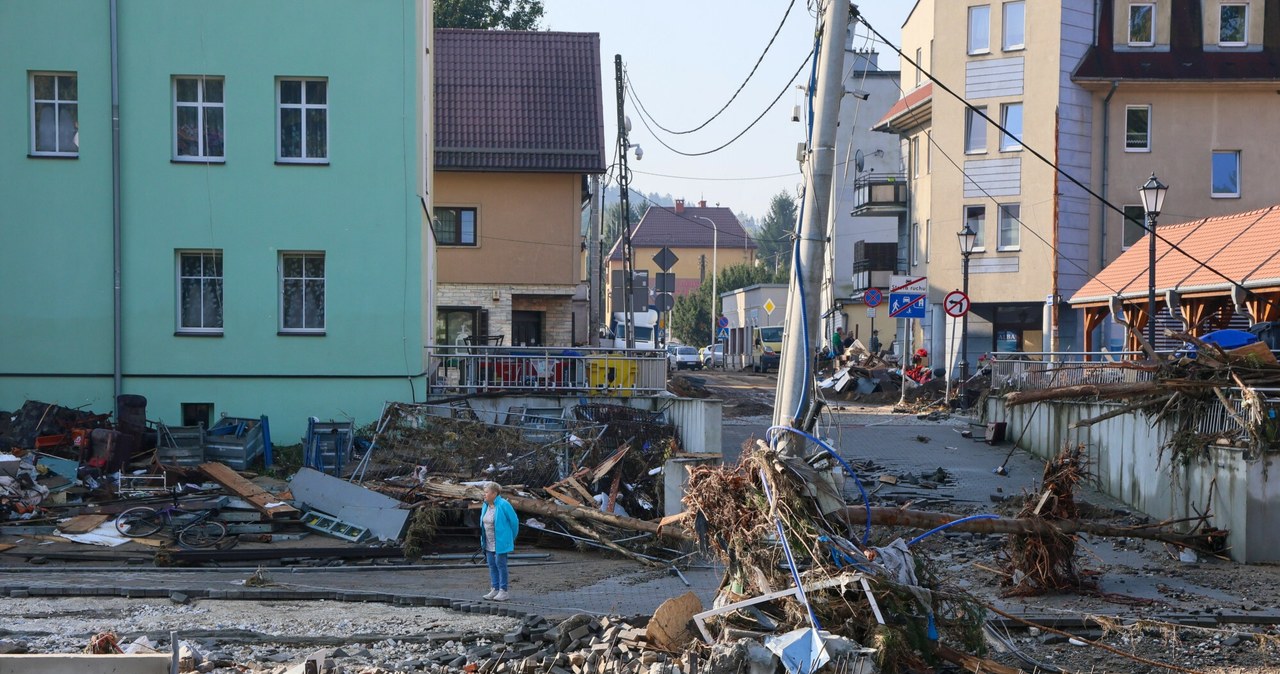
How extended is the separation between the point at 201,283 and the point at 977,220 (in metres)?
25.4

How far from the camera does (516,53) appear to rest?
36.2 meters

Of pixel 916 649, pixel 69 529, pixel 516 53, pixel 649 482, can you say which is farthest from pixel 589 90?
pixel 916 649

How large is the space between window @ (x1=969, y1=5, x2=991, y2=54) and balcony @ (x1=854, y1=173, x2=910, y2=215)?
809 centimetres

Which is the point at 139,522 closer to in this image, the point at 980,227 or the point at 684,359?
the point at 980,227

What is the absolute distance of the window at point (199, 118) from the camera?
21469 mm

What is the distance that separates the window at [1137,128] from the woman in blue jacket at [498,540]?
3065 centimetres

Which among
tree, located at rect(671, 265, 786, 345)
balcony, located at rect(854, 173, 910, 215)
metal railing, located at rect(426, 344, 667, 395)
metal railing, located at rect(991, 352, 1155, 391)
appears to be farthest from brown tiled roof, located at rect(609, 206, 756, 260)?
metal railing, located at rect(426, 344, 667, 395)

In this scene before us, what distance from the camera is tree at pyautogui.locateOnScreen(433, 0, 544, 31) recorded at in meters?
50.3

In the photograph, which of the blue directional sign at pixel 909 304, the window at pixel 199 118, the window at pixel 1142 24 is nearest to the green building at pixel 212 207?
the window at pixel 199 118

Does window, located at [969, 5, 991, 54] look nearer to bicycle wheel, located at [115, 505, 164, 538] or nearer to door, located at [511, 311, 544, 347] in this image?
door, located at [511, 311, 544, 347]

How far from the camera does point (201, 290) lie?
21703 millimetres

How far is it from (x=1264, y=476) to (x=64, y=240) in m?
19.3

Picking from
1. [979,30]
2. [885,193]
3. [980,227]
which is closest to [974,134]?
[980,227]

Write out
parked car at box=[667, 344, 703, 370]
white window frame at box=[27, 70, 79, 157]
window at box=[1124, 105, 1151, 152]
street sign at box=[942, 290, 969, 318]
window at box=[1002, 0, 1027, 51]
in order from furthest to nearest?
parked car at box=[667, 344, 703, 370] → window at box=[1124, 105, 1151, 152] → window at box=[1002, 0, 1027, 51] → street sign at box=[942, 290, 969, 318] → white window frame at box=[27, 70, 79, 157]
